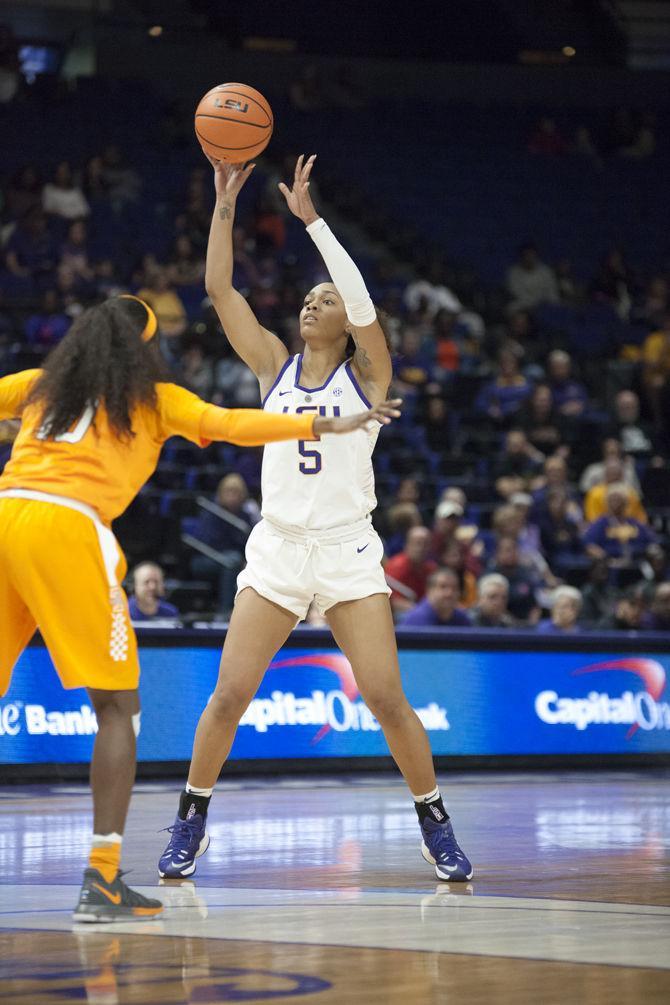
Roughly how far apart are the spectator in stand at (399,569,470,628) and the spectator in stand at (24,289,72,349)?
5086 millimetres

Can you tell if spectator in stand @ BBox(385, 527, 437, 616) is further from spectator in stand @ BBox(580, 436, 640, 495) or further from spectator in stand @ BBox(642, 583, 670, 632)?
spectator in stand @ BBox(580, 436, 640, 495)

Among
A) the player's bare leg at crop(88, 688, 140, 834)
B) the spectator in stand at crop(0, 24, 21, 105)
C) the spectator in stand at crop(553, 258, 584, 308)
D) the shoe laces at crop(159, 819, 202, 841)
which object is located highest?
the spectator in stand at crop(0, 24, 21, 105)

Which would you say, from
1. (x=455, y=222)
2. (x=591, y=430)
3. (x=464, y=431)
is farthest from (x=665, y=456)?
(x=455, y=222)

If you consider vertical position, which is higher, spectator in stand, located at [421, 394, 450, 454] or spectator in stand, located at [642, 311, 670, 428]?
spectator in stand, located at [642, 311, 670, 428]

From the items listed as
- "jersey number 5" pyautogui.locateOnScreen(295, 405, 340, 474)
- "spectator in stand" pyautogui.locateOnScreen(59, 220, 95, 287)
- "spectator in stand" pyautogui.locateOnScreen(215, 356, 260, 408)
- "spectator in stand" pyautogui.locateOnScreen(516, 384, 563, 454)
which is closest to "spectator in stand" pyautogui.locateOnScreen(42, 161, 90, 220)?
"spectator in stand" pyautogui.locateOnScreen(59, 220, 95, 287)

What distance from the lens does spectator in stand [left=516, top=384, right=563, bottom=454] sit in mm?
17469

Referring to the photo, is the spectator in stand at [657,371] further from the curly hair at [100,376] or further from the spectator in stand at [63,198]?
the curly hair at [100,376]

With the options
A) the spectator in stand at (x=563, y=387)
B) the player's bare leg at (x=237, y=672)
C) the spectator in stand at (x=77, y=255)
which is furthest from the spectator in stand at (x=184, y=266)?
the player's bare leg at (x=237, y=672)

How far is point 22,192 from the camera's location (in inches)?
738

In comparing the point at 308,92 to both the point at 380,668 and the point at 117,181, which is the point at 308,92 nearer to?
the point at 117,181

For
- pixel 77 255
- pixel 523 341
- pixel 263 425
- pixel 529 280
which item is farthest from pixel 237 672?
pixel 529 280

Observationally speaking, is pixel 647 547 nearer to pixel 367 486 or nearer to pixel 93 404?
pixel 367 486

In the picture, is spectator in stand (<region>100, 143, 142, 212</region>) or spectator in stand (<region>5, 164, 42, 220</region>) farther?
spectator in stand (<region>100, 143, 142, 212</region>)

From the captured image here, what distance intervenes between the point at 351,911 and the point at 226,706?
1134 millimetres
